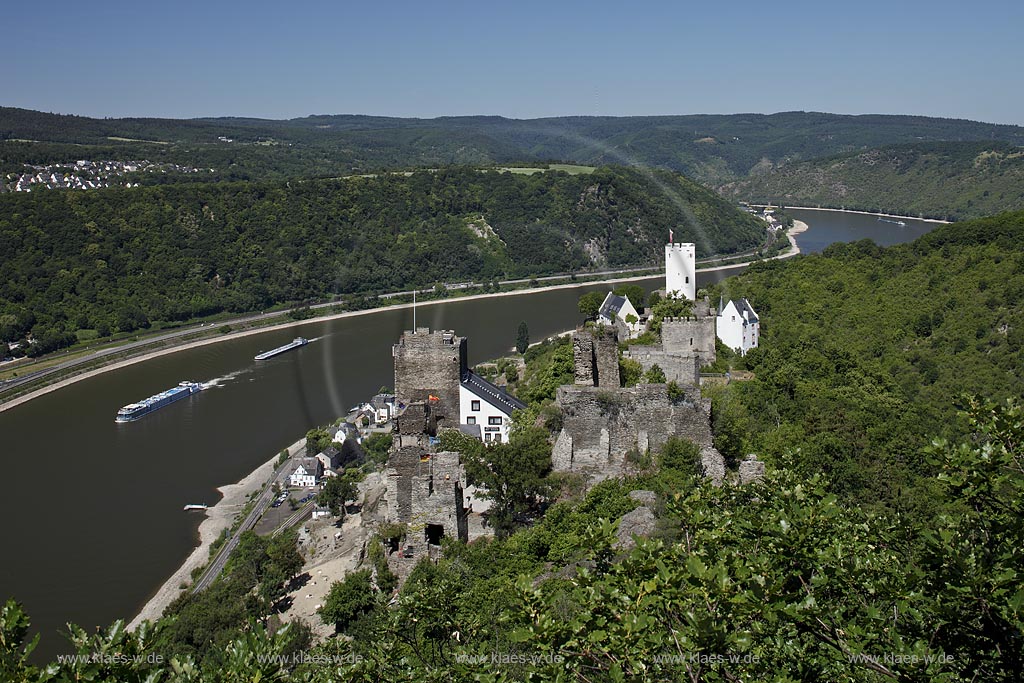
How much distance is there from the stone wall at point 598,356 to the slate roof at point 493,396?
4124mm

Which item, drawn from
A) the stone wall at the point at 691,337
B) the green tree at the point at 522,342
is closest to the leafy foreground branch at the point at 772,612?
the stone wall at the point at 691,337

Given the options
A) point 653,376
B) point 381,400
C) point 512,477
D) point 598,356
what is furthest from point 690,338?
point 381,400

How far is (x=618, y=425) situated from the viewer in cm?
1288

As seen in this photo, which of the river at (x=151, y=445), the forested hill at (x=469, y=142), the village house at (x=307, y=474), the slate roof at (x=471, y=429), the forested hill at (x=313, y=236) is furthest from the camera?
the forested hill at (x=469, y=142)

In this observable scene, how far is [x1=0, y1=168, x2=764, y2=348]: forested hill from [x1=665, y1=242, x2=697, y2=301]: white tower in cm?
3944

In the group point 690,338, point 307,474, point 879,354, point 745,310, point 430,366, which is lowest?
point 307,474

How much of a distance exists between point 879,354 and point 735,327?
639 centimetres

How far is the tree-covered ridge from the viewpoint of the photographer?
17422 mm

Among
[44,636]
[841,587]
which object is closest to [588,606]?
[841,587]

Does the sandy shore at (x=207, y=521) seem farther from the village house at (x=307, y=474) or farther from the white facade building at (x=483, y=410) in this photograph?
the white facade building at (x=483, y=410)

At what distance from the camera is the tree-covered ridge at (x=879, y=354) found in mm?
17422

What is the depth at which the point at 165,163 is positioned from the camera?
357 ft

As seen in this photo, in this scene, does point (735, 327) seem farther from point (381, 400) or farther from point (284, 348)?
point (284, 348)

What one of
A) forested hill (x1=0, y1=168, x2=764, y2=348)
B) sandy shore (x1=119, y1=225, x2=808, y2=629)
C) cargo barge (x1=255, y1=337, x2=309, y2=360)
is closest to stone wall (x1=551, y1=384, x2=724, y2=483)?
sandy shore (x1=119, y1=225, x2=808, y2=629)
